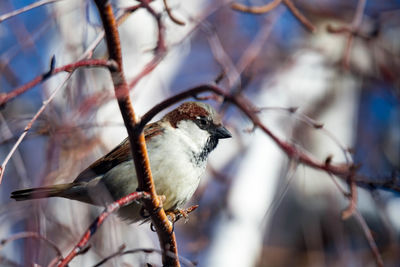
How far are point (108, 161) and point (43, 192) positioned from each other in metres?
0.57

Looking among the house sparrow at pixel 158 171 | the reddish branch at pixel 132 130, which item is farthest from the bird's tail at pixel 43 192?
the reddish branch at pixel 132 130

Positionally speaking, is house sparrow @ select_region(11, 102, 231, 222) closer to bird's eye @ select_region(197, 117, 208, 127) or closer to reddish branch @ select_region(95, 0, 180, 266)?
bird's eye @ select_region(197, 117, 208, 127)

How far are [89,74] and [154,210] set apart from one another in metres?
1.19

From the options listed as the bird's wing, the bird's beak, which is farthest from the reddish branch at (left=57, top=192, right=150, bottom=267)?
the bird's beak

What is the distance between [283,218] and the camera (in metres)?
5.27

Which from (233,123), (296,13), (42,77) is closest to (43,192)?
(42,77)

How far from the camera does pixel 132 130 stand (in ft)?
4.30

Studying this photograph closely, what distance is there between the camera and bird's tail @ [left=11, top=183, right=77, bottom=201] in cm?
174

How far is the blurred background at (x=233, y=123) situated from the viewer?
6.96ft

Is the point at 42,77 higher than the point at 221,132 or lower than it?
higher

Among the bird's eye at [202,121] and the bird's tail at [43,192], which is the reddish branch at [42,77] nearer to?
the bird's tail at [43,192]

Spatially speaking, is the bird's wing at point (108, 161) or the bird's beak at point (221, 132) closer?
the bird's wing at point (108, 161)

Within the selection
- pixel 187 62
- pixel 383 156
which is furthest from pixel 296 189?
A: pixel 187 62

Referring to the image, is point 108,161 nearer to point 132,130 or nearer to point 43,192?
point 43,192
